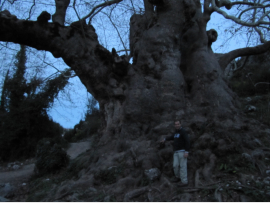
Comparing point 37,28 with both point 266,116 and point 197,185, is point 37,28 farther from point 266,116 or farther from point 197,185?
point 266,116

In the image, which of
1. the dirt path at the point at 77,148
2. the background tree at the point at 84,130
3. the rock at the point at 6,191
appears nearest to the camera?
the rock at the point at 6,191

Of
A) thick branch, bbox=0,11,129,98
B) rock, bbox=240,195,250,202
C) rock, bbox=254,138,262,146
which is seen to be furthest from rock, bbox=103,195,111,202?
rock, bbox=254,138,262,146

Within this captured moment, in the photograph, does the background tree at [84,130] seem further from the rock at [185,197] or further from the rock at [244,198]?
the rock at [244,198]

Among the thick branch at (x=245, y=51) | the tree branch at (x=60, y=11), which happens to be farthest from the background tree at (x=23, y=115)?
the thick branch at (x=245, y=51)

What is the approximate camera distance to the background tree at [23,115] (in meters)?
15.4

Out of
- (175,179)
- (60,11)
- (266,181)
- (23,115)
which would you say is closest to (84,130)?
(23,115)

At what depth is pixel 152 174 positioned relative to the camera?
525cm

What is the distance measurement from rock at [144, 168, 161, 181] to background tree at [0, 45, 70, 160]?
1100 centimetres

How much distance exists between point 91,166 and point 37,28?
391cm

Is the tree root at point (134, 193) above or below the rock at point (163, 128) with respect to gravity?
below

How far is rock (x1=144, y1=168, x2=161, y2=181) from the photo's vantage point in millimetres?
5212

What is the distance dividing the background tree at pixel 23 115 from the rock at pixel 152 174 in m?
11.0

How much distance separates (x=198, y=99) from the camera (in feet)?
23.3

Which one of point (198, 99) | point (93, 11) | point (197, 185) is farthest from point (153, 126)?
→ point (93, 11)
